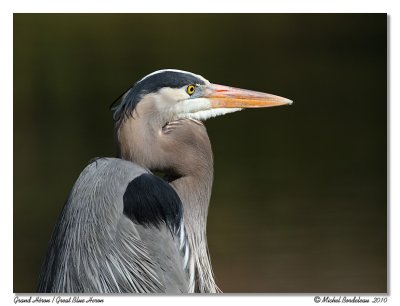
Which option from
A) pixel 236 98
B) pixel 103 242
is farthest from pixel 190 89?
pixel 103 242

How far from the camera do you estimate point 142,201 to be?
491 cm

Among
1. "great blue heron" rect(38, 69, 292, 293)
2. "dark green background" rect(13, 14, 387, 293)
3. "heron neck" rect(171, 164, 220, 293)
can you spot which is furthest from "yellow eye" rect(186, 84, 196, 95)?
"dark green background" rect(13, 14, 387, 293)

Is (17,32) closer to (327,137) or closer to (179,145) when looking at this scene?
(179,145)

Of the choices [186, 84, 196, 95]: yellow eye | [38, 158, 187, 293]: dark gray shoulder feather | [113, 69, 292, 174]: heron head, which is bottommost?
[38, 158, 187, 293]: dark gray shoulder feather

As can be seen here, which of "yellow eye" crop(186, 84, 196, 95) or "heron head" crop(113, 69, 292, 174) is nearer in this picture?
"heron head" crop(113, 69, 292, 174)

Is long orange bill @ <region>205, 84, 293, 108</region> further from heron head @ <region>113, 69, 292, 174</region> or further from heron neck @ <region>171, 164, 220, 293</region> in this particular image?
heron neck @ <region>171, 164, 220, 293</region>

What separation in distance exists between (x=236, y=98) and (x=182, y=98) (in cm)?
27

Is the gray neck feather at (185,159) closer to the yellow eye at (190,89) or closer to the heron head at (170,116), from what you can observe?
the heron head at (170,116)

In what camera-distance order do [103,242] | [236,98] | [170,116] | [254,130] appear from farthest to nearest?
[254,130], [236,98], [170,116], [103,242]

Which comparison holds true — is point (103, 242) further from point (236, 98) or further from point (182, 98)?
point (236, 98)

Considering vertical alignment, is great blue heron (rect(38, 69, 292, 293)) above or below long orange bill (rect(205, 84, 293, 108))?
below

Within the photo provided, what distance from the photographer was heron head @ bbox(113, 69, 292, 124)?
196 inches

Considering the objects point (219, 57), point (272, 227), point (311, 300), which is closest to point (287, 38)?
point (219, 57)
